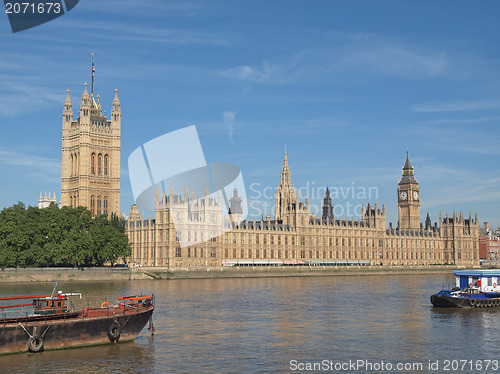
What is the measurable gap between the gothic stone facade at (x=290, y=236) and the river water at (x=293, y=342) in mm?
60797

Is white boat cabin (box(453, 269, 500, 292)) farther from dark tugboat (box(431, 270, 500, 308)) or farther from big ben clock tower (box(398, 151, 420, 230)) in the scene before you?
big ben clock tower (box(398, 151, 420, 230))

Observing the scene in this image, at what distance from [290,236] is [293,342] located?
10927cm

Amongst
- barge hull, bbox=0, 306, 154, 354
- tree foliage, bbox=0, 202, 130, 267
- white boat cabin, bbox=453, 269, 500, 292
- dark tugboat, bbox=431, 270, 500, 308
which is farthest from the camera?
tree foliage, bbox=0, 202, 130, 267

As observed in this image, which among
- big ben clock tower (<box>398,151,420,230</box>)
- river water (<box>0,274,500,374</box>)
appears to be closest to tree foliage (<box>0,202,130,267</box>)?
river water (<box>0,274,500,374</box>)

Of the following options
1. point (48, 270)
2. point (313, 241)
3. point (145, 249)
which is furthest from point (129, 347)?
point (313, 241)

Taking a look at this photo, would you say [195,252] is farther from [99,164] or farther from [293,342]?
[293,342]

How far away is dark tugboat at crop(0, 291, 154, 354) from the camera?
1375 inches

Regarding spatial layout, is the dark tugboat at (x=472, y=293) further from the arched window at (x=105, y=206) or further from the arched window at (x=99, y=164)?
the arched window at (x=99, y=164)

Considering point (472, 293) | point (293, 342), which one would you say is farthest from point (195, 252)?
point (293, 342)

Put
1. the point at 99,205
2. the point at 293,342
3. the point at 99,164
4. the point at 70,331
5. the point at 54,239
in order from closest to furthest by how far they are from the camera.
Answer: the point at 70,331
the point at 293,342
the point at 54,239
the point at 99,205
the point at 99,164

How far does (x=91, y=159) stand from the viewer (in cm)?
15412

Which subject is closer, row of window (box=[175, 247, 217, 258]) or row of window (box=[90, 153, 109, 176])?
row of window (box=[175, 247, 217, 258])

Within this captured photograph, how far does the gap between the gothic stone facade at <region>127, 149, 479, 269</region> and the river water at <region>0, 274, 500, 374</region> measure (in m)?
60.8

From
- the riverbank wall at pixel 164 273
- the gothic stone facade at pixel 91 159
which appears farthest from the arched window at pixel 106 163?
the riverbank wall at pixel 164 273
